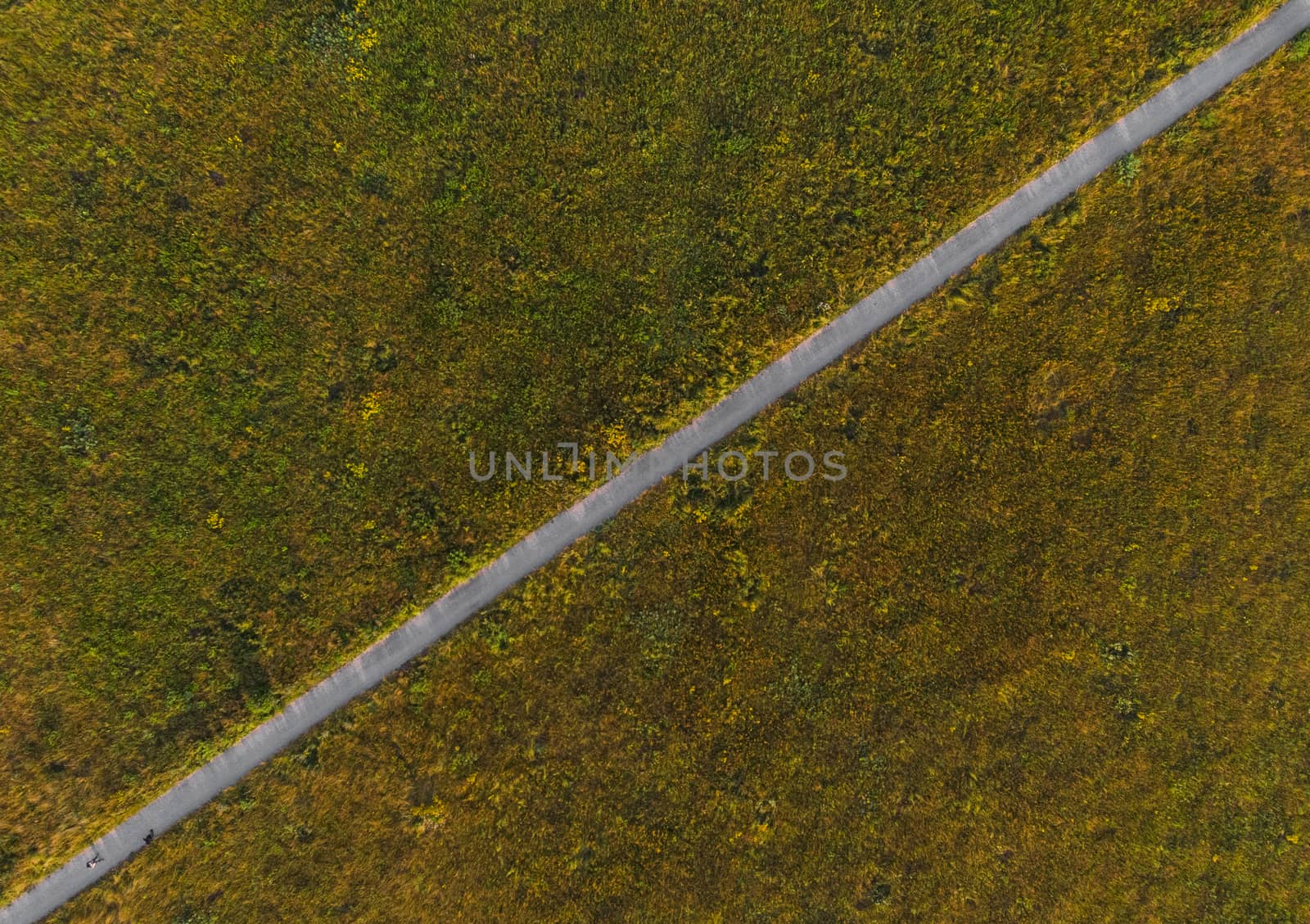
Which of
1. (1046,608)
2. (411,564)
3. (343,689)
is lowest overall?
(1046,608)

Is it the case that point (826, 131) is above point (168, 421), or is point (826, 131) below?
above

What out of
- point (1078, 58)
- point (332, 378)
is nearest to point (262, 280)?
point (332, 378)

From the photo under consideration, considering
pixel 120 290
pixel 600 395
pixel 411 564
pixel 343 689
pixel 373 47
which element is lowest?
pixel 343 689

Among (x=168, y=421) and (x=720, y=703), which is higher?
(x=168, y=421)

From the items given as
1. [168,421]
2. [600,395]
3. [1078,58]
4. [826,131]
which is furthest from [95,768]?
[1078,58]

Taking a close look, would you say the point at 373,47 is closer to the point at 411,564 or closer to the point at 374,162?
the point at 374,162

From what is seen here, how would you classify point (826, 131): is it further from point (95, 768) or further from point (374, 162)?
point (95, 768)
